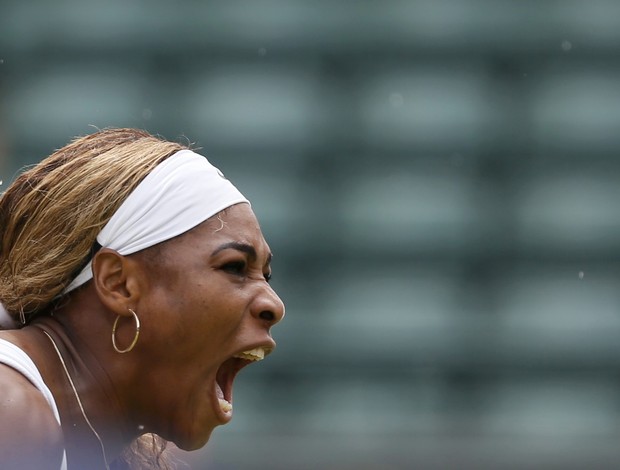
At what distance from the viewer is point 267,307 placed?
3.49 metres

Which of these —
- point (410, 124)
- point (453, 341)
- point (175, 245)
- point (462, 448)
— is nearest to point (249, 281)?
point (175, 245)

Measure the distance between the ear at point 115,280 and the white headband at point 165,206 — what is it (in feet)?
0.08

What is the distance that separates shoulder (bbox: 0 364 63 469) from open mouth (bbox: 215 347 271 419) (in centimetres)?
52

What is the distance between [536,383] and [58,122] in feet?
15.8

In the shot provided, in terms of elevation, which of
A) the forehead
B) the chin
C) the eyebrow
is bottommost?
the chin

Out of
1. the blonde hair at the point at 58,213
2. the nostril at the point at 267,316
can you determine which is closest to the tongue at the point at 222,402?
the nostril at the point at 267,316

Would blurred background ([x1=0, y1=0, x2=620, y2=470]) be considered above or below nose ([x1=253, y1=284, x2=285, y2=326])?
below

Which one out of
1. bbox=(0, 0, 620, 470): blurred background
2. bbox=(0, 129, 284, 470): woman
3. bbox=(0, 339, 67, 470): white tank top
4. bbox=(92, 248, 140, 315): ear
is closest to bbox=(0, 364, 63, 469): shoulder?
bbox=(0, 339, 67, 470): white tank top

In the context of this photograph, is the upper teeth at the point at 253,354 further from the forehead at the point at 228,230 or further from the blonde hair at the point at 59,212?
the blonde hair at the point at 59,212

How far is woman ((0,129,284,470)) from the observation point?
136 inches

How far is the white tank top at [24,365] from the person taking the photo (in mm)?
3207

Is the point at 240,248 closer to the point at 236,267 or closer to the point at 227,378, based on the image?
the point at 236,267

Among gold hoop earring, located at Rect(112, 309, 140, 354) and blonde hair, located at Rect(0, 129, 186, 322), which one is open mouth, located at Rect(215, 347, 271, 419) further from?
blonde hair, located at Rect(0, 129, 186, 322)

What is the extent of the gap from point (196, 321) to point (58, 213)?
1.43ft
